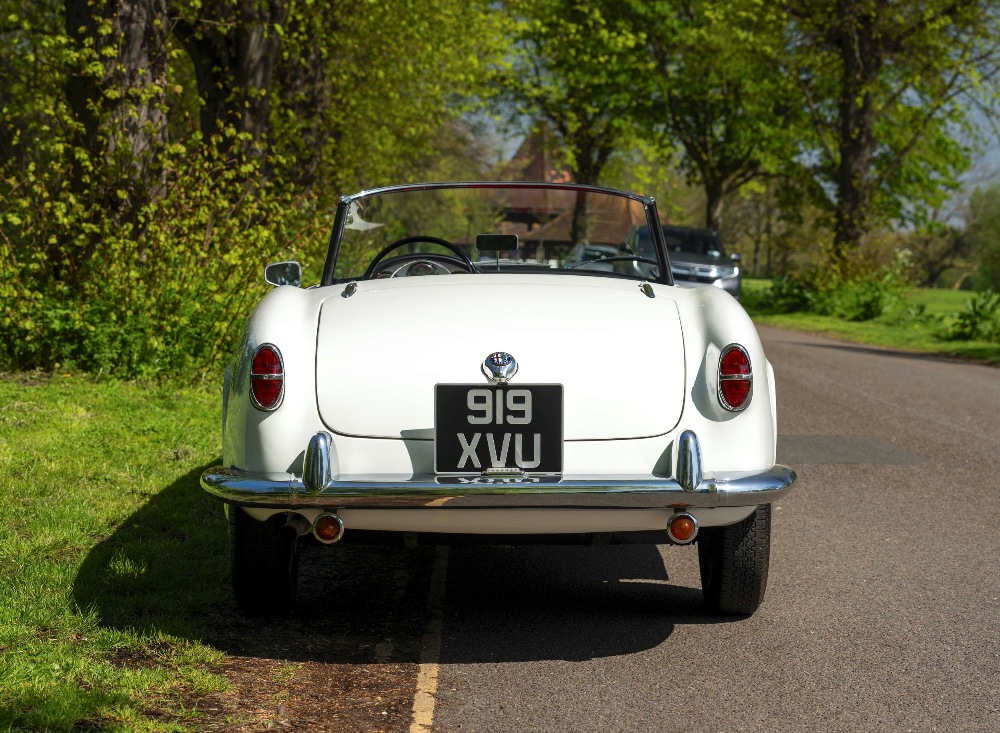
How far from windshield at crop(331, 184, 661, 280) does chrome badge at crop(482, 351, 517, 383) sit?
3.95 feet

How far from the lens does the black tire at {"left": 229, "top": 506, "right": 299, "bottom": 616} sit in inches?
177

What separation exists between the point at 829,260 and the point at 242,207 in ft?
69.2

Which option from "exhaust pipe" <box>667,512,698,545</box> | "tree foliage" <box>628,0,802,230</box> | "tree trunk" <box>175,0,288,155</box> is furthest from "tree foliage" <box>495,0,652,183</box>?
"exhaust pipe" <box>667,512,698,545</box>

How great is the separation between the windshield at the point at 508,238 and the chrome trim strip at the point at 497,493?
4.84 feet

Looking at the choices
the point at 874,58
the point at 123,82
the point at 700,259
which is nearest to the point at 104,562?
the point at 123,82

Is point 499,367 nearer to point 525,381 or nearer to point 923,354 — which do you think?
point 525,381

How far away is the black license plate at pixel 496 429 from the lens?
409 cm

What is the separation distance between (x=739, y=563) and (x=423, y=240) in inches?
86.6

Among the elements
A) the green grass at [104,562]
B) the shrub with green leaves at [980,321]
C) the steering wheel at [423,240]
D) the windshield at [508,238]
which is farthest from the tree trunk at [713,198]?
the steering wheel at [423,240]

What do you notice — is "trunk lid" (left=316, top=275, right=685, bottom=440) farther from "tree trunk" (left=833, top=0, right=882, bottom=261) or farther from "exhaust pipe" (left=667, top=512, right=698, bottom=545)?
"tree trunk" (left=833, top=0, right=882, bottom=261)

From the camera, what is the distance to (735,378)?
4336 millimetres

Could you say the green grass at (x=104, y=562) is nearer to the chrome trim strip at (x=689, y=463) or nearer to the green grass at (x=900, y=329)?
the chrome trim strip at (x=689, y=463)

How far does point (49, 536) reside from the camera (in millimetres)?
5473

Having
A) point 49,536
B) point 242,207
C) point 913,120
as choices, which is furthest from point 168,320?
point 913,120
